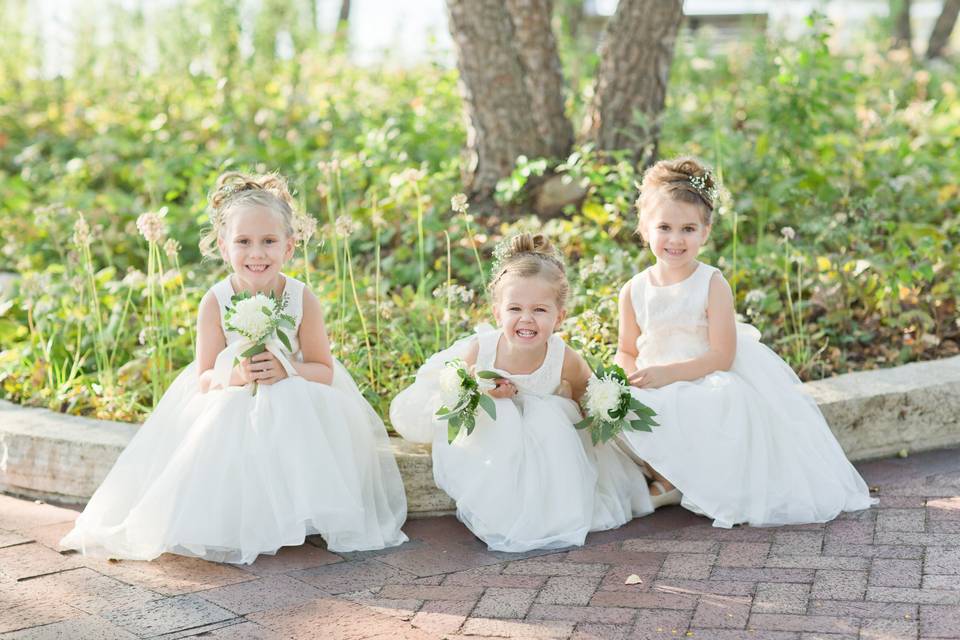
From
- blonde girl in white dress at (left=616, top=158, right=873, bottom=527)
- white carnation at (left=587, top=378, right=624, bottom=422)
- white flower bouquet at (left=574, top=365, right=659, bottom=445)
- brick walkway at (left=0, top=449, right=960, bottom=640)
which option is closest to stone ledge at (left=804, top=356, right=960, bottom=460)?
blonde girl in white dress at (left=616, top=158, right=873, bottom=527)

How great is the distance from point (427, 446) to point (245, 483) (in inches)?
30.2

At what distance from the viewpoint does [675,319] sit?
4.25 m

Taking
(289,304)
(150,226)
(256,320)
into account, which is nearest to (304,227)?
(289,304)

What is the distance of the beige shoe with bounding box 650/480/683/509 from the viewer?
4133 millimetres

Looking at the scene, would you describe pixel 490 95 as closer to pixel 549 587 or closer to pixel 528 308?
pixel 528 308

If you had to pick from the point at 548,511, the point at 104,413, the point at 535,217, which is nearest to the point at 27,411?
the point at 104,413

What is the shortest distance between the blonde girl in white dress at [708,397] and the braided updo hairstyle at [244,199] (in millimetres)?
1300

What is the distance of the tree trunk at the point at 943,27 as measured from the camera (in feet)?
42.2

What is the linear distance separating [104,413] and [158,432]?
33.1 inches

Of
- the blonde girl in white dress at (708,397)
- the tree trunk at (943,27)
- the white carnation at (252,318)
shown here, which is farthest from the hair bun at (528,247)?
the tree trunk at (943,27)

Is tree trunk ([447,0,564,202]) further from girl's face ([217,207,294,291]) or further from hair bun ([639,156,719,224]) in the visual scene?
girl's face ([217,207,294,291])

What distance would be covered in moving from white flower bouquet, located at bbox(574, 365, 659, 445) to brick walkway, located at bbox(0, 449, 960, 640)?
35 centimetres

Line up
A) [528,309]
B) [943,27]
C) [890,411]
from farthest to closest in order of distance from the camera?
[943,27], [890,411], [528,309]

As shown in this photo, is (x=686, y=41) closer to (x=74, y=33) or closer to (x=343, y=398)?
(x=74, y=33)
